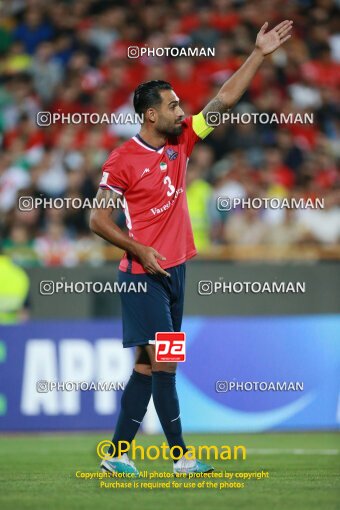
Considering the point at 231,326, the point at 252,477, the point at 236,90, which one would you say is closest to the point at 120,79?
the point at 231,326

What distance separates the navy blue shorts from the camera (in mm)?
6492

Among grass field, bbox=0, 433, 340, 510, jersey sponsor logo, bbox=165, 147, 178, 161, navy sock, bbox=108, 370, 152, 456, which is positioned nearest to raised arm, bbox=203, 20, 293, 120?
jersey sponsor logo, bbox=165, 147, 178, 161

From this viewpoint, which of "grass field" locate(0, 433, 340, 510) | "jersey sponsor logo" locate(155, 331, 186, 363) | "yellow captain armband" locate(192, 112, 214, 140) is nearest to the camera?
"grass field" locate(0, 433, 340, 510)

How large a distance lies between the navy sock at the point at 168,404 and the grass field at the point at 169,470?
1.25 ft

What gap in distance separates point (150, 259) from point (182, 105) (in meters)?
5.63

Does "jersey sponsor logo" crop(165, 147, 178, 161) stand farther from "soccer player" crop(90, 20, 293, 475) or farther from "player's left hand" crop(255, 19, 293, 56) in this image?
"player's left hand" crop(255, 19, 293, 56)

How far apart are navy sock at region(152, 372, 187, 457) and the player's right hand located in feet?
2.00

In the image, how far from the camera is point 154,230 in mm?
6578

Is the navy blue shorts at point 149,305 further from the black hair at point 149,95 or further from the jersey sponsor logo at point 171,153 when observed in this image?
the black hair at point 149,95

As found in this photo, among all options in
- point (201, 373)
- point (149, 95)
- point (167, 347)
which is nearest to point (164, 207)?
point (149, 95)

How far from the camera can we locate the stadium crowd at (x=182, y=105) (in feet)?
36.2

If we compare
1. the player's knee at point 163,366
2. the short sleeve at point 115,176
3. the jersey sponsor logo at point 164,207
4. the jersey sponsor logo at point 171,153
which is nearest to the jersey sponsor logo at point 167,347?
the player's knee at point 163,366

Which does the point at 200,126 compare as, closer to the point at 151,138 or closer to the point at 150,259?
the point at 151,138

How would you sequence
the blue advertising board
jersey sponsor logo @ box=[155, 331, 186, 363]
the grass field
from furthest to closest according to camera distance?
1. the blue advertising board
2. jersey sponsor logo @ box=[155, 331, 186, 363]
3. the grass field
